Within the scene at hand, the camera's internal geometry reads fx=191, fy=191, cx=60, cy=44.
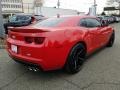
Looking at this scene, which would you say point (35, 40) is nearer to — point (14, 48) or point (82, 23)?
point (14, 48)

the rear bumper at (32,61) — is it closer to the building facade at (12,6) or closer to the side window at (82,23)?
the side window at (82,23)

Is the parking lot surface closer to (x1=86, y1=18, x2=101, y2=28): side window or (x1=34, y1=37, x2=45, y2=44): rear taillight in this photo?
(x1=34, y1=37, x2=45, y2=44): rear taillight

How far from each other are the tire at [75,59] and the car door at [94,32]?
0.63 m

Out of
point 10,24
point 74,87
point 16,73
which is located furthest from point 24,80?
point 10,24

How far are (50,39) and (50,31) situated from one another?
0.62ft

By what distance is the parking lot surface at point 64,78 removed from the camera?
159 inches

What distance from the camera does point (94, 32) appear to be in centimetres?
564

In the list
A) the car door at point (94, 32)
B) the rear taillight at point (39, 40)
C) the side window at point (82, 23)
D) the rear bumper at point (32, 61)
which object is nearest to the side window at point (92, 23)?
the car door at point (94, 32)

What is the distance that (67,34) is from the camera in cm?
437

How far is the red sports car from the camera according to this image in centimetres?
396

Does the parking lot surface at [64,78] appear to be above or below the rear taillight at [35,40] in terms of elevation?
below

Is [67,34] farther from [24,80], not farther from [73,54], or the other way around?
[24,80]

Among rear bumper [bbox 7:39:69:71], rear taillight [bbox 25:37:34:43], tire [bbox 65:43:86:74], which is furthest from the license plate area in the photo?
tire [bbox 65:43:86:74]

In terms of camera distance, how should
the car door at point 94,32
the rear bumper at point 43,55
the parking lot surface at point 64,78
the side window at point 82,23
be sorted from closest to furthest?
the rear bumper at point 43,55 → the parking lot surface at point 64,78 → the side window at point 82,23 → the car door at point 94,32
